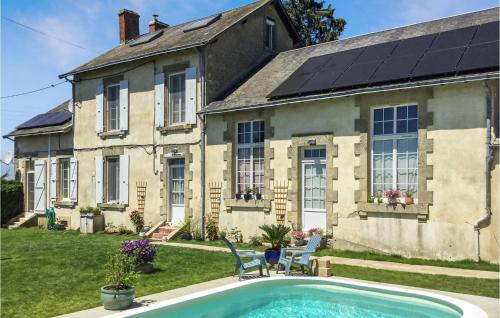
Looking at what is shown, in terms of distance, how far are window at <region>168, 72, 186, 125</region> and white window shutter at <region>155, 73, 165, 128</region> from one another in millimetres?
240

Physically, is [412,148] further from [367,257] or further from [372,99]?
[367,257]

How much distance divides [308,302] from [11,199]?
57.3ft

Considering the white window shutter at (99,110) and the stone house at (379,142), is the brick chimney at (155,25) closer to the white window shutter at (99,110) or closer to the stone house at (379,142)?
the white window shutter at (99,110)

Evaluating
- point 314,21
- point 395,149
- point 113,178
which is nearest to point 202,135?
point 113,178

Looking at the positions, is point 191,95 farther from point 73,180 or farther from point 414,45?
point 73,180

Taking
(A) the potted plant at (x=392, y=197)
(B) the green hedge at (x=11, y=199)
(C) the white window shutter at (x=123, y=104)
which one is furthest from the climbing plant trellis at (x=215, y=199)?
(B) the green hedge at (x=11, y=199)

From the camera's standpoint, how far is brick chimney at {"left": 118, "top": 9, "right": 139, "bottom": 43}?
21188 millimetres

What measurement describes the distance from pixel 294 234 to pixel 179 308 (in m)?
5.96

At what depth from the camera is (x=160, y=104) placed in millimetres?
16266

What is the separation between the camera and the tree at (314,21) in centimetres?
2747

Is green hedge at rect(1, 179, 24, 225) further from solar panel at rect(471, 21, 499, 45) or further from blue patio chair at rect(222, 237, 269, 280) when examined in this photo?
solar panel at rect(471, 21, 499, 45)

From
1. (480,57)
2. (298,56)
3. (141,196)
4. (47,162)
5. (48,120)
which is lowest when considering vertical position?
(141,196)

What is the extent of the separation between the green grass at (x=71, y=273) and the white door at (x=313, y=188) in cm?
264

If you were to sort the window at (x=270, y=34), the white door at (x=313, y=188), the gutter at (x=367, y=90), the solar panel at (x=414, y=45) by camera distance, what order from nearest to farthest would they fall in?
the gutter at (x=367, y=90)
the solar panel at (x=414, y=45)
the white door at (x=313, y=188)
the window at (x=270, y=34)
